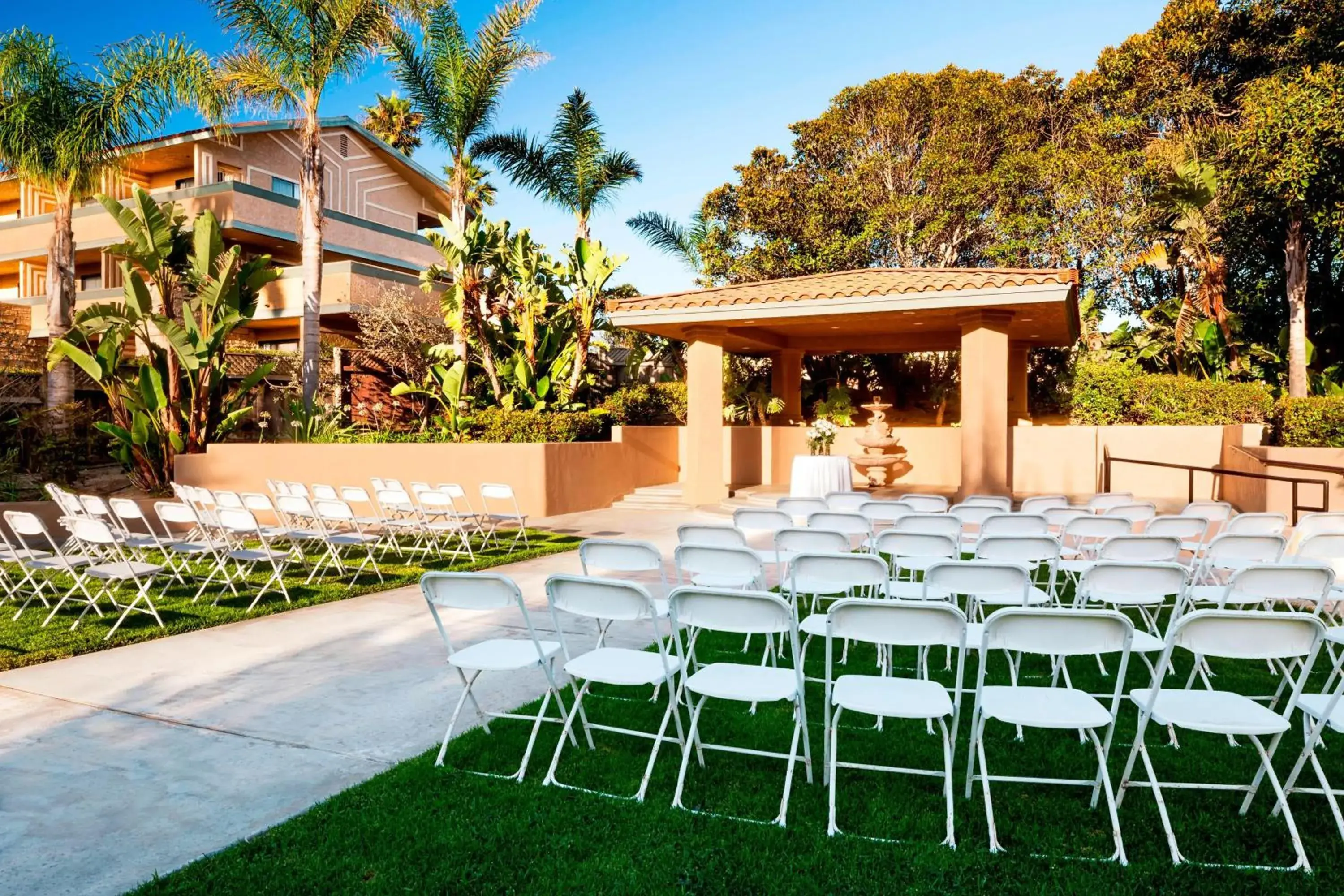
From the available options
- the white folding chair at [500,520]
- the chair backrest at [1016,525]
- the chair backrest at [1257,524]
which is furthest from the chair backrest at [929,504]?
the white folding chair at [500,520]

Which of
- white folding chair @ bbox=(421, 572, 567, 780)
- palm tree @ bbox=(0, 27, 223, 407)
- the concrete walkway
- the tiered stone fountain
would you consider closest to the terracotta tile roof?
the tiered stone fountain

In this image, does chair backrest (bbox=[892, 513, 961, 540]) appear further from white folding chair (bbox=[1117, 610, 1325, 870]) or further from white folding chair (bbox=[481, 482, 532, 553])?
white folding chair (bbox=[481, 482, 532, 553])

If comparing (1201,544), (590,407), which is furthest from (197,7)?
(1201,544)

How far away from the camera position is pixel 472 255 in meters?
15.2

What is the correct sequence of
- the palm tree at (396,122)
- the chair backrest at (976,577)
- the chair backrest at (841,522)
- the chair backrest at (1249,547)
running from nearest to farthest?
the chair backrest at (976,577), the chair backrest at (1249,547), the chair backrest at (841,522), the palm tree at (396,122)

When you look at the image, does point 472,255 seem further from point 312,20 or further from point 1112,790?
point 1112,790

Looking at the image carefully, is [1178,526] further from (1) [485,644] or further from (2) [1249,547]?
(1) [485,644]

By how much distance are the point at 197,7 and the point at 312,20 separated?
2.35 meters

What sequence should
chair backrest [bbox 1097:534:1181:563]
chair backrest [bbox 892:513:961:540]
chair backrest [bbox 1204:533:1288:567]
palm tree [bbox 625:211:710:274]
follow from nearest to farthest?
chair backrest [bbox 1097:534:1181:563] < chair backrest [bbox 1204:533:1288:567] < chair backrest [bbox 892:513:961:540] < palm tree [bbox 625:211:710:274]

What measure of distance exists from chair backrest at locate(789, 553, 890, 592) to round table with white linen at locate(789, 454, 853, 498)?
27.4 feet

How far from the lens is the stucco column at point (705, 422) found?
14.8 meters

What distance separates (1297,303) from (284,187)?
83.0 feet

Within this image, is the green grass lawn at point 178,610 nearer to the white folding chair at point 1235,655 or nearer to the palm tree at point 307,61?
the white folding chair at point 1235,655

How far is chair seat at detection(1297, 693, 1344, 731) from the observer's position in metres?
3.04
